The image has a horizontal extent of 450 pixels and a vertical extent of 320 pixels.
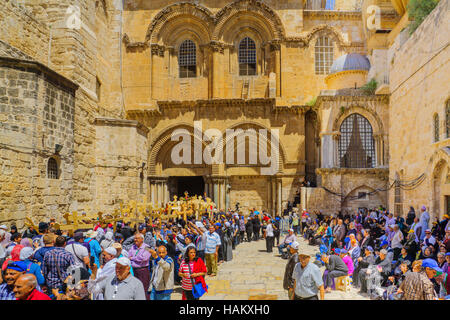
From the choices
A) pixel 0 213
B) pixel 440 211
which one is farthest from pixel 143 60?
pixel 440 211

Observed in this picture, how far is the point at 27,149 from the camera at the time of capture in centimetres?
1193

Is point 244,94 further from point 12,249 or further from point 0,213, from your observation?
point 12,249

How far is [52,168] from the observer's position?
44.6 ft

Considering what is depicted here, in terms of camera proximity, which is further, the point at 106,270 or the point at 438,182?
the point at 438,182

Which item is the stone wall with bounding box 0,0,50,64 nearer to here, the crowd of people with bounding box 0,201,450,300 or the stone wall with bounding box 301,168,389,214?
the crowd of people with bounding box 0,201,450,300

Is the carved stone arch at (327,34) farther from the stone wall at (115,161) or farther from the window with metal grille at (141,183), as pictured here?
the window with metal grille at (141,183)

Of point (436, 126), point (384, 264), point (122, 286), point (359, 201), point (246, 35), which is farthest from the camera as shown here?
point (246, 35)

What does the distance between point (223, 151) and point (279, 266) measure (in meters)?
12.1

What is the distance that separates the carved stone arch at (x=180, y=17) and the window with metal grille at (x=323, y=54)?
6532mm

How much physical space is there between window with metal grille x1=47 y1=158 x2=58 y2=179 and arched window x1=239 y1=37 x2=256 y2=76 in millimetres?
13247

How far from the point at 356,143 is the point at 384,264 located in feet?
39.8

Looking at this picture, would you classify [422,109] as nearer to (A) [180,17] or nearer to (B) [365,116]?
(B) [365,116]

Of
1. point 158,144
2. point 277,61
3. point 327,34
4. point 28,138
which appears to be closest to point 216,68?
point 277,61

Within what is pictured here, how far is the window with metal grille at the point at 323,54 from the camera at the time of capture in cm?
2312
